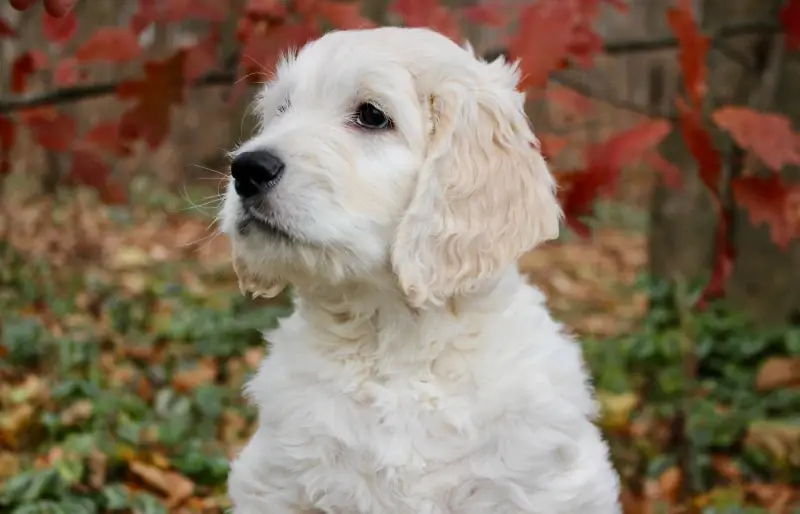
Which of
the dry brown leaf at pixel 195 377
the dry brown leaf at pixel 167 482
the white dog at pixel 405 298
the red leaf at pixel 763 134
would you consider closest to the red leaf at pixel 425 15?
the white dog at pixel 405 298

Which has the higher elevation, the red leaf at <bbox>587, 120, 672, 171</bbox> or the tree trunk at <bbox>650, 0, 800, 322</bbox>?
the red leaf at <bbox>587, 120, 672, 171</bbox>

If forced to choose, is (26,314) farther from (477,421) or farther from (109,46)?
(477,421)

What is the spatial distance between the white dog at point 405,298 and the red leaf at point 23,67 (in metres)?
1.96

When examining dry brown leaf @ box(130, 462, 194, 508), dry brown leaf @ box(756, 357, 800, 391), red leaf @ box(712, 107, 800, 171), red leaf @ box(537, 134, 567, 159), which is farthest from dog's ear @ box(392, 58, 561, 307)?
dry brown leaf @ box(756, 357, 800, 391)

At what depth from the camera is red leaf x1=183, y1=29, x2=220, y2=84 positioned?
3.39 metres

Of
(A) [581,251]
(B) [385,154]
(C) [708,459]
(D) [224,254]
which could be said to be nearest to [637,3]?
(A) [581,251]

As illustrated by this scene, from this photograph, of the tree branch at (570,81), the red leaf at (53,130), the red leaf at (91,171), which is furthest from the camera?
the red leaf at (91,171)

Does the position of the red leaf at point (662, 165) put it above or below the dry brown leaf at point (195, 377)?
above

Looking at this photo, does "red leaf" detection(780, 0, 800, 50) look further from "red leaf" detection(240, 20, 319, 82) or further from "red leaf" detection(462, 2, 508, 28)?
"red leaf" detection(240, 20, 319, 82)

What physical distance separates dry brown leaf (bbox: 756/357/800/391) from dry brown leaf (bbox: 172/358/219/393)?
10.1 feet

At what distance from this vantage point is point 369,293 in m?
2.56

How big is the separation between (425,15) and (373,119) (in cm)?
85

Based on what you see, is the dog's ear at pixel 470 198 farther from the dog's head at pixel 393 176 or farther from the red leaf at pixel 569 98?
the red leaf at pixel 569 98

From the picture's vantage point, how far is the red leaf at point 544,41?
3.16 metres
